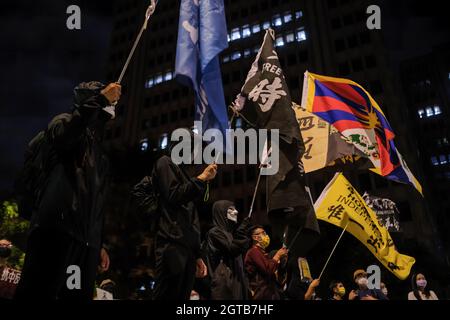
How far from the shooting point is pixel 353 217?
8125 millimetres

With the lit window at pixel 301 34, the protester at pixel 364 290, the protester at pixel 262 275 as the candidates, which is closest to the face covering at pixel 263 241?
the protester at pixel 262 275

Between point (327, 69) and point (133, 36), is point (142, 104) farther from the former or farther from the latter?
point (327, 69)

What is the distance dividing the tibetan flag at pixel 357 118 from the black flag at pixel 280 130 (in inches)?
89.4

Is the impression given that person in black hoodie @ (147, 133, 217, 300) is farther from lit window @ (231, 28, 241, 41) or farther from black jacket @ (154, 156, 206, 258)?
lit window @ (231, 28, 241, 41)

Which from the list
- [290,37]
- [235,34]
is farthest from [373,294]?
[235,34]

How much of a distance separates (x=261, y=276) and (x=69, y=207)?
9.48ft

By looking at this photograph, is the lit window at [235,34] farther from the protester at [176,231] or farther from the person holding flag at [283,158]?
the protester at [176,231]

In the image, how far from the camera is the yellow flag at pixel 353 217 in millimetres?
8047

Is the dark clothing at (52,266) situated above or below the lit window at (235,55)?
below

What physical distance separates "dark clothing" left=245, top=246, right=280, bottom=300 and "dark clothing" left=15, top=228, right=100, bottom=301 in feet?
8.21

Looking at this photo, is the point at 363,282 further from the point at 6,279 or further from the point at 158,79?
the point at 158,79

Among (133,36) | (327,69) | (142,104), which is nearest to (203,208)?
(327,69)

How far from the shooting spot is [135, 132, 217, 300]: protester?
330cm
